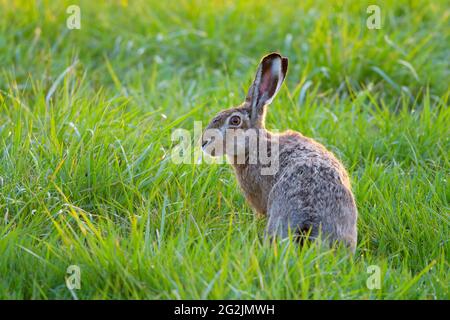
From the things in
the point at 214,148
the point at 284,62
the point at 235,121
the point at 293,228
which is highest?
the point at 284,62

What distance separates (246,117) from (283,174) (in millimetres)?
594

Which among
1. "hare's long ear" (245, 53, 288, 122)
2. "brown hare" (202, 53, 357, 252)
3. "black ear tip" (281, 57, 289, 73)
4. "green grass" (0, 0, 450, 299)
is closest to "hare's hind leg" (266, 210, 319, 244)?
"brown hare" (202, 53, 357, 252)

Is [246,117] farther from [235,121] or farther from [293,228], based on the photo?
[293,228]

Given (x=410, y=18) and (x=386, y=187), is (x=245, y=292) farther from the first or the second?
(x=410, y=18)

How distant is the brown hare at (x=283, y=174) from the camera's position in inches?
193

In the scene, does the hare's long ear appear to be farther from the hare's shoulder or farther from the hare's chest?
the hare's chest

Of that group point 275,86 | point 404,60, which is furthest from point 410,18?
point 275,86

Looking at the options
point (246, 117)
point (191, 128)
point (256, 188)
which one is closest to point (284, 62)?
point (246, 117)

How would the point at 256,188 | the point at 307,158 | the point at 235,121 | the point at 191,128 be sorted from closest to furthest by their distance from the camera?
the point at 307,158 → the point at 256,188 → the point at 235,121 → the point at 191,128

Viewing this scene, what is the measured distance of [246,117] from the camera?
5.65m

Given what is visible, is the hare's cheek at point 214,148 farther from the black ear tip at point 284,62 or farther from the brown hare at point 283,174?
the black ear tip at point 284,62

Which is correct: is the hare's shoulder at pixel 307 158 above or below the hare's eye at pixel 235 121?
below

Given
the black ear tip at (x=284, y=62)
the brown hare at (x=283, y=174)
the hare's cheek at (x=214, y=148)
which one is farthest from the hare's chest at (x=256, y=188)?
the black ear tip at (x=284, y=62)

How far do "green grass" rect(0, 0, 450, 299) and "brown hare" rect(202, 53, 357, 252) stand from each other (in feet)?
0.65
